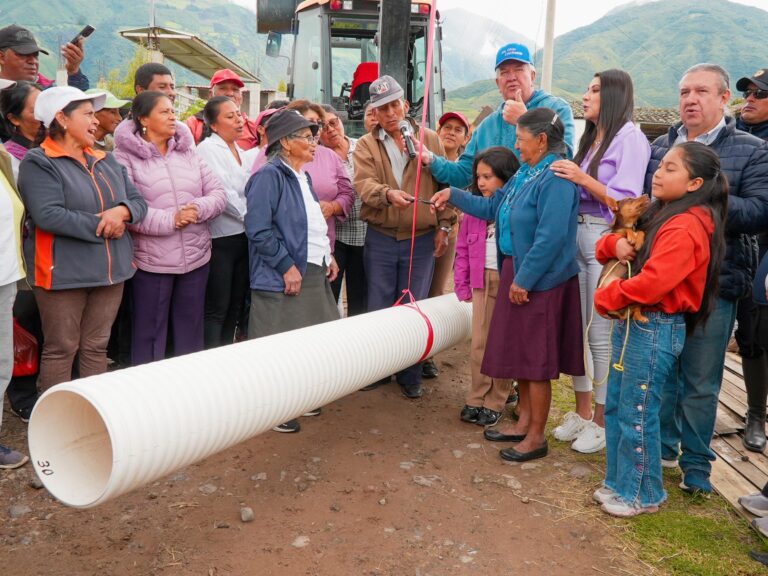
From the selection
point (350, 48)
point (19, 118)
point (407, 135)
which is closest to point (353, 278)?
point (407, 135)

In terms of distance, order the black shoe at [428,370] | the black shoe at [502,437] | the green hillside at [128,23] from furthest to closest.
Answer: the green hillside at [128,23] → the black shoe at [428,370] → the black shoe at [502,437]

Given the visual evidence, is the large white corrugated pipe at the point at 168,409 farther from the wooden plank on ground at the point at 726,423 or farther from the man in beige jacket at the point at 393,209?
the wooden plank on ground at the point at 726,423

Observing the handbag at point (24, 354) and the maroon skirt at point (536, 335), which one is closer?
the maroon skirt at point (536, 335)

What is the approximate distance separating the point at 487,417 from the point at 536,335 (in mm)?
845

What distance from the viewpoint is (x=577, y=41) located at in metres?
130

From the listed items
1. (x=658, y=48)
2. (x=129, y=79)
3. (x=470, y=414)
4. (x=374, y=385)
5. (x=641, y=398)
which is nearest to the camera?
(x=641, y=398)

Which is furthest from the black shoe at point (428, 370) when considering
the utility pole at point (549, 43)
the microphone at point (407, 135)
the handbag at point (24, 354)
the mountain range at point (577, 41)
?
the mountain range at point (577, 41)

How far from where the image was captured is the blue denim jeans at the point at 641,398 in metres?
2.77

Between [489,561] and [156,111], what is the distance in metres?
2.96

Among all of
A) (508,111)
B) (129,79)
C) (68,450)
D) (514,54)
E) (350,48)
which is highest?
(129,79)

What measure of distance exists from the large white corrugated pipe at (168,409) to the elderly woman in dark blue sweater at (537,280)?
1.01m

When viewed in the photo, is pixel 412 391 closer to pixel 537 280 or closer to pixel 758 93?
pixel 537 280

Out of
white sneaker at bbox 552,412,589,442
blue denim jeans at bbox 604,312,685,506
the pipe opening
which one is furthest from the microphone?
the pipe opening

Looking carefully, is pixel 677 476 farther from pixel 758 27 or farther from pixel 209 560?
pixel 758 27
